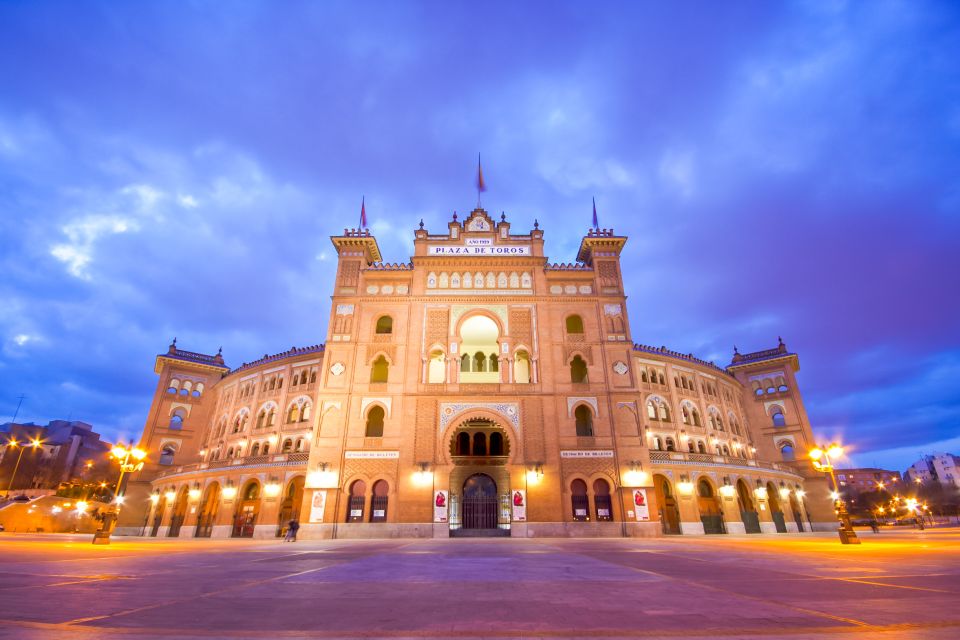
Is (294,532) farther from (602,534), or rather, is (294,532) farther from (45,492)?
(45,492)

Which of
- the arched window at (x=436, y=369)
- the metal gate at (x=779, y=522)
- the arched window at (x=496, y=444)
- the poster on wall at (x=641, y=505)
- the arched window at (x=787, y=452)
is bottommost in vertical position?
the metal gate at (x=779, y=522)

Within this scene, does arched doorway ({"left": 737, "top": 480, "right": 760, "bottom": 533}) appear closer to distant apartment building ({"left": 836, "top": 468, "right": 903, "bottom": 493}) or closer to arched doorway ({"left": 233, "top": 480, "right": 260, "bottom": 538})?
arched doorway ({"left": 233, "top": 480, "right": 260, "bottom": 538})

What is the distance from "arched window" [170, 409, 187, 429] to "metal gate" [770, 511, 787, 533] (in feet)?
178

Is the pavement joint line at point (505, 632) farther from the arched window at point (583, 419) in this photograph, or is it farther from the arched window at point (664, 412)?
the arched window at point (664, 412)

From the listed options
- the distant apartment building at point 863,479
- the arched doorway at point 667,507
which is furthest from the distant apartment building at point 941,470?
the arched doorway at point 667,507

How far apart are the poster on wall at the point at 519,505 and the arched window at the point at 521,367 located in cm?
697

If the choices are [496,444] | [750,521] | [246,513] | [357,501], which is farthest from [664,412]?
[246,513]

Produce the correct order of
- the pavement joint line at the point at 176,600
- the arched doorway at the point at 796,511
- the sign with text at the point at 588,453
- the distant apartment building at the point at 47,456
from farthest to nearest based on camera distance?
the distant apartment building at the point at 47,456 < the arched doorway at the point at 796,511 < the sign with text at the point at 588,453 < the pavement joint line at the point at 176,600

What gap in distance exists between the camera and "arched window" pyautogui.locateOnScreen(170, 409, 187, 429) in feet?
140

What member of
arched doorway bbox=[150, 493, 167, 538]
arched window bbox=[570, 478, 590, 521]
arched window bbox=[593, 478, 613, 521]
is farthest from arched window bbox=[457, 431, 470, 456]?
arched doorway bbox=[150, 493, 167, 538]

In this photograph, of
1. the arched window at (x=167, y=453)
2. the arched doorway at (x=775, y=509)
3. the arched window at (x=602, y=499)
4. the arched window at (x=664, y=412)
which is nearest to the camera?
the arched window at (x=602, y=499)

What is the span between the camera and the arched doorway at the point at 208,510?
33.4m

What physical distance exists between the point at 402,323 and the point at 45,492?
61627 mm

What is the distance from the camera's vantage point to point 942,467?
110562 mm
